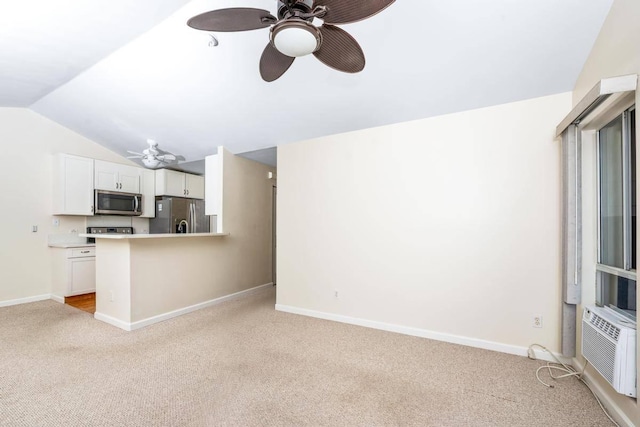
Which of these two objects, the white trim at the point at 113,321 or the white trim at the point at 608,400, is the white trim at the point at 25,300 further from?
the white trim at the point at 608,400

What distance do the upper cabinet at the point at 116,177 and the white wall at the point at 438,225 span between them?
3.23m

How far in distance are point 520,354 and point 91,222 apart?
6.28 metres

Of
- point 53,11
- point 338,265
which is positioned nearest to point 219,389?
point 338,265

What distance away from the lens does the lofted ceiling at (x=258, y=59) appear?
2162 millimetres

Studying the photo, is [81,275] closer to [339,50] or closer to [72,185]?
[72,185]

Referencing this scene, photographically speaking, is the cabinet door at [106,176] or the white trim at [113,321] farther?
the cabinet door at [106,176]

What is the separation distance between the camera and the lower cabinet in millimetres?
4430

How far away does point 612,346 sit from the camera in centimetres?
181

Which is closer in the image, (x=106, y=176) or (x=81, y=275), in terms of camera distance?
(x=81, y=275)

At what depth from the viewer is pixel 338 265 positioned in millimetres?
3693

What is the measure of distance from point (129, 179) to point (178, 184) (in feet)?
2.64

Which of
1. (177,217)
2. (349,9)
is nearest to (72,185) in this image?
(177,217)

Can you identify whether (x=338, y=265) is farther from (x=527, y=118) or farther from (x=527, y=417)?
(x=527, y=118)

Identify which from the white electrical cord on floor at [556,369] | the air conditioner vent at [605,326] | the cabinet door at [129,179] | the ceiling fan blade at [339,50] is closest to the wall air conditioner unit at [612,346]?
the air conditioner vent at [605,326]
